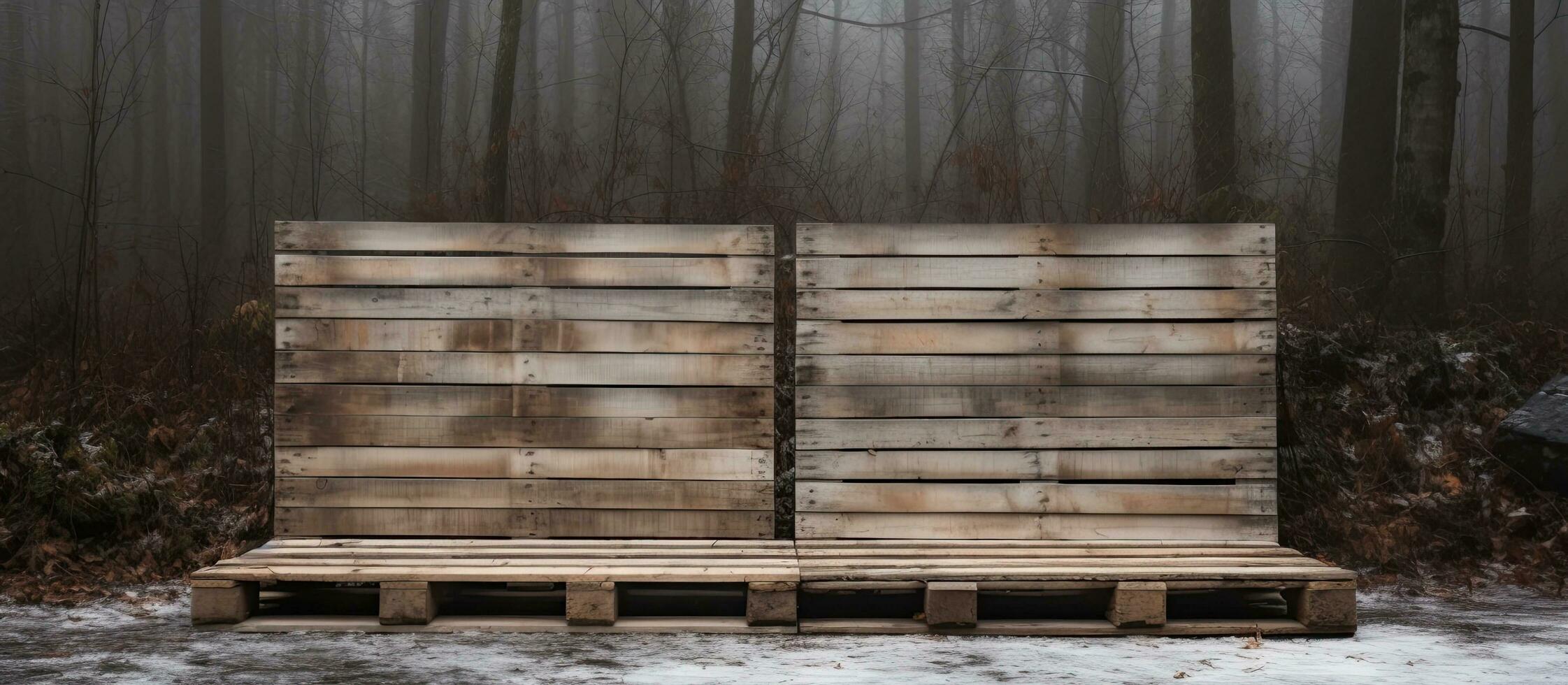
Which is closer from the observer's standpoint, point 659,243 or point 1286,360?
point 659,243

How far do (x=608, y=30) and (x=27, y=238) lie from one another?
11.0 metres

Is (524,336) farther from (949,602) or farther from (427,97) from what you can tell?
(427,97)

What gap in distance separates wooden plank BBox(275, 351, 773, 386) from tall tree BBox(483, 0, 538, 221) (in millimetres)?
3685

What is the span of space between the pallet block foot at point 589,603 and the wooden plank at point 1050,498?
45.6 inches

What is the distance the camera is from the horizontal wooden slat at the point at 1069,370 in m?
5.57

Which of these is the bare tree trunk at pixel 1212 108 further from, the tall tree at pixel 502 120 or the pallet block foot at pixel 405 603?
the pallet block foot at pixel 405 603

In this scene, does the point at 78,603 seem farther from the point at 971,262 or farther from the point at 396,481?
the point at 971,262

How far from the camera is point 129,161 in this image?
1056 inches

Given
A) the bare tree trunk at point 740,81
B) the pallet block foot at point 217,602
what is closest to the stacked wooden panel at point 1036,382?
the pallet block foot at point 217,602

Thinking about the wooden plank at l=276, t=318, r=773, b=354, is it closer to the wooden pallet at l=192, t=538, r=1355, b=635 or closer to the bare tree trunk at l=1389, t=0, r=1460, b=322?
the wooden pallet at l=192, t=538, r=1355, b=635

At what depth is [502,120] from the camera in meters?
9.52

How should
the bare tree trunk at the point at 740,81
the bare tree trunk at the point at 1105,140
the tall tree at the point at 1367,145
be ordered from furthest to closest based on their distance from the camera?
the bare tree trunk at the point at 740,81, the tall tree at the point at 1367,145, the bare tree trunk at the point at 1105,140

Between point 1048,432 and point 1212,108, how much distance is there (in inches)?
188

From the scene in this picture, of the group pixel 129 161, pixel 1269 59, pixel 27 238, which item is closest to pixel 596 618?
pixel 27 238
